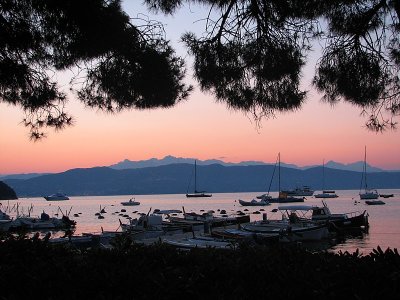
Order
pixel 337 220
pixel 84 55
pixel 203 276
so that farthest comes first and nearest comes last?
pixel 337 220 → pixel 84 55 → pixel 203 276

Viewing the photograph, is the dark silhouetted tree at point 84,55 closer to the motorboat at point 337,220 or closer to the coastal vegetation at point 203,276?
the coastal vegetation at point 203,276

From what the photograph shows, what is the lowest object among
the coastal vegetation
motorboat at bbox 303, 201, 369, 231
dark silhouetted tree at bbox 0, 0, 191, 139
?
motorboat at bbox 303, 201, 369, 231

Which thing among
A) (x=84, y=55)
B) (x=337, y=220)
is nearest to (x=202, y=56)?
(x=84, y=55)

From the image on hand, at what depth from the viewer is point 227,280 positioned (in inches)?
167

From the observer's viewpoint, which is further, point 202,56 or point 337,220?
point 337,220

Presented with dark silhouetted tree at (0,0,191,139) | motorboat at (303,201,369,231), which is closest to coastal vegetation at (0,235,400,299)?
dark silhouetted tree at (0,0,191,139)

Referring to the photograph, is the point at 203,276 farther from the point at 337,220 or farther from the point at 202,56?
the point at 337,220

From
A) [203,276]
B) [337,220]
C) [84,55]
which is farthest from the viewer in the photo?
[337,220]

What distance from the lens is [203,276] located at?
4.27 metres

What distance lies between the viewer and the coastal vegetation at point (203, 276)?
388 centimetres

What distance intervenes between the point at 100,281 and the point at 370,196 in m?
126

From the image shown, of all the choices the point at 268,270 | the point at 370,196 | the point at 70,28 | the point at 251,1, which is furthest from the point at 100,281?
the point at 370,196

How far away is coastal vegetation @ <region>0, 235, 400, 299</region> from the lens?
388 centimetres

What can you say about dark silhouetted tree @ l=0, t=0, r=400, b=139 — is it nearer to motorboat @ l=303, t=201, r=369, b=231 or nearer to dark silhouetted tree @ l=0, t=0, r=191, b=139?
dark silhouetted tree @ l=0, t=0, r=191, b=139
